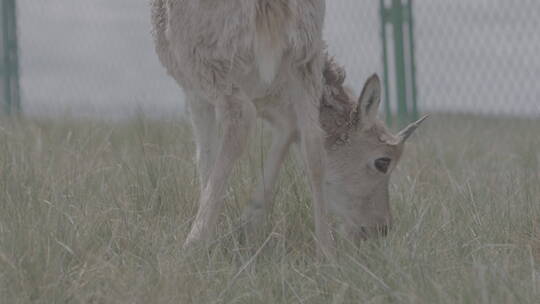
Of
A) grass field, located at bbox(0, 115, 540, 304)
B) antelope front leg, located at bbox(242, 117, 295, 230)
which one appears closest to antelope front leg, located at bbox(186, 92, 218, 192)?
grass field, located at bbox(0, 115, 540, 304)

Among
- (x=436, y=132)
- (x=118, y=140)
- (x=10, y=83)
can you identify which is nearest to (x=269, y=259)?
(x=118, y=140)

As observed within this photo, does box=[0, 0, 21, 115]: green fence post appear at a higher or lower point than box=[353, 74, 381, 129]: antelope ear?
higher

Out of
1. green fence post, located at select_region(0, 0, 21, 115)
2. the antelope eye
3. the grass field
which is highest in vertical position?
green fence post, located at select_region(0, 0, 21, 115)

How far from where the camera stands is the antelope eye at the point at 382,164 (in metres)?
4.56

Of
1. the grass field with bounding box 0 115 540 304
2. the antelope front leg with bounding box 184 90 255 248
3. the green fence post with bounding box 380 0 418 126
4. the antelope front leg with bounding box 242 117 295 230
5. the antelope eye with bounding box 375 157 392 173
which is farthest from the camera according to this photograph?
the green fence post with bounding box 380 0 418 126

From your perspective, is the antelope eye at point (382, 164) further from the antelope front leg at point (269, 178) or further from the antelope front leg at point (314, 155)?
the antelope front leg at point (314, 155)

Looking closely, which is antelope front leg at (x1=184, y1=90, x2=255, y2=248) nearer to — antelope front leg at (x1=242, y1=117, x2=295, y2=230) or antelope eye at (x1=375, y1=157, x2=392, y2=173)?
antelope front leg at (x1=242, y1=117, x2=295, y2=230)

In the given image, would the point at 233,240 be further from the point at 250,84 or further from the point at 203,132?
the point at 203,132

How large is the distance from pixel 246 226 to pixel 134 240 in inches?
25.1

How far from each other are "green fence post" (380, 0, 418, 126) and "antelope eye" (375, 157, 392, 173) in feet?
12.5

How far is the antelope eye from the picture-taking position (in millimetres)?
4559

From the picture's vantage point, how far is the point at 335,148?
457 cm

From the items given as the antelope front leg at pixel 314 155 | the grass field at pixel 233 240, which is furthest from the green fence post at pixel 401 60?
the antelope front leg at pixel 314 155

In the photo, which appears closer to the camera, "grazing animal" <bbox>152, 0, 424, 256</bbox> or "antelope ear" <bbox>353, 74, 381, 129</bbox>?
"grazing animal" <bbox>152, 0, 424, 256</bbox>
